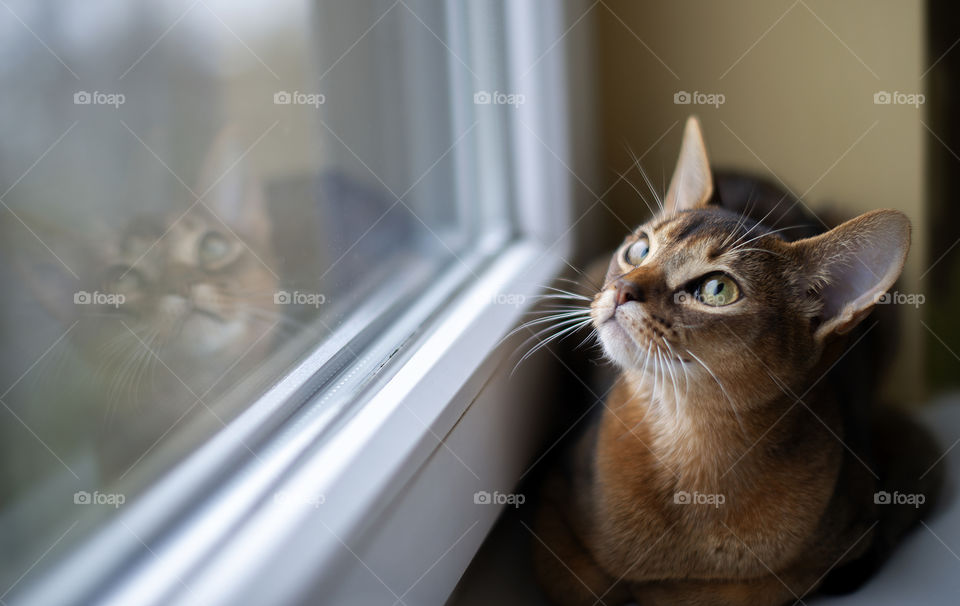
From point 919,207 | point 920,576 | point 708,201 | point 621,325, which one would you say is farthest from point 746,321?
point 919,207

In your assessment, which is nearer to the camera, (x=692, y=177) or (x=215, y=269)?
(x=215, y=269)

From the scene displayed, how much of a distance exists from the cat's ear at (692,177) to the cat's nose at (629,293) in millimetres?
241

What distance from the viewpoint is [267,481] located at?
674 mm

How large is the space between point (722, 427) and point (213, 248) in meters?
0.75

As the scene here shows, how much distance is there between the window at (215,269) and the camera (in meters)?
0.60

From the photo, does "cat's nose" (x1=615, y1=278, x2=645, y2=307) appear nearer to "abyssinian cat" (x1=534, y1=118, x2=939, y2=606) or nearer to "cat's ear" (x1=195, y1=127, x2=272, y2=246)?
"abyssinian cat" (x1=534, y1=118, x2=939, y2=606)

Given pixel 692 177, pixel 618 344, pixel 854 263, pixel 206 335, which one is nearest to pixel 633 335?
pixel 618 344

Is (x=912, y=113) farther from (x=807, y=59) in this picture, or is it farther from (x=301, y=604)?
(x=301, y=604)

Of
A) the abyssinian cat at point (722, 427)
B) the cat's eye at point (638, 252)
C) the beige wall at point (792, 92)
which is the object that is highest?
the beige wall at point (792, 92)

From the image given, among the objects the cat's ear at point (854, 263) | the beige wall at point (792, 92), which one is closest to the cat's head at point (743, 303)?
the cat's ear at point (854, 263)

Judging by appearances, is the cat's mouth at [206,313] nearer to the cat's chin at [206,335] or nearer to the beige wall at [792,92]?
the cat's chin at [206,335]

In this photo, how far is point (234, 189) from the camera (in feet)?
3.14

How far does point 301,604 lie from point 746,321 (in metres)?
0.58

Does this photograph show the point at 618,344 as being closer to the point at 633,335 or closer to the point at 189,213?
the point at 633,335
